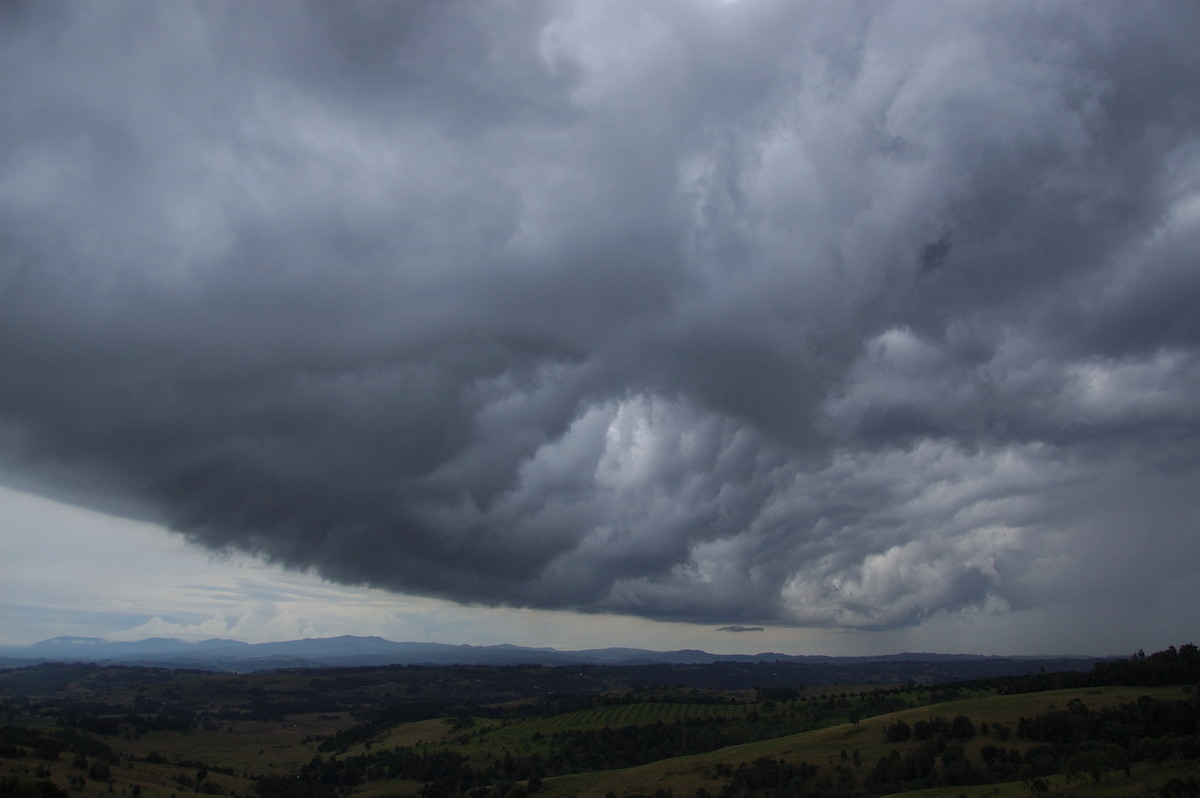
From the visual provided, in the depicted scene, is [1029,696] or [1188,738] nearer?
[1188,738]

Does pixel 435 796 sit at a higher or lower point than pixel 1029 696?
lower

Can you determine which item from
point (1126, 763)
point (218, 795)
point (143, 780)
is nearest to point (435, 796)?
point (218, 795)

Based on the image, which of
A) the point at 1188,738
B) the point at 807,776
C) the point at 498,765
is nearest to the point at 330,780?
the point at 498,765

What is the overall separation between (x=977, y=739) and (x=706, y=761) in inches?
2029

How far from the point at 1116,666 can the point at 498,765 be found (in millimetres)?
159486

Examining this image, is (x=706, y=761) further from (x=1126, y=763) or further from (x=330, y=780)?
(x=330, y=780)

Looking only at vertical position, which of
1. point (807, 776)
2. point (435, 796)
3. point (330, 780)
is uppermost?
point (807, 776)

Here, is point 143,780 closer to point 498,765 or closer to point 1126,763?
point 498,765

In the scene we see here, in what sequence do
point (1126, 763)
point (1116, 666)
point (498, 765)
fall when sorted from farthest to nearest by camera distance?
point (498, 765) → point (1116, 666) → point (1126, 763)

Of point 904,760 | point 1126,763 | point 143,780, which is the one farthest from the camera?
point 143,780

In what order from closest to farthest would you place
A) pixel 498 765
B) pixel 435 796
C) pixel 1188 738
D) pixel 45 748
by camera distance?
pixel 1188 738 < pixel 45 748 < pixel 435 796 < pixel 498 765

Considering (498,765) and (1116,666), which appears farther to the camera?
(498,765)

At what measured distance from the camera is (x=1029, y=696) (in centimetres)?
14575

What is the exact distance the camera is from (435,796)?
133875mm
